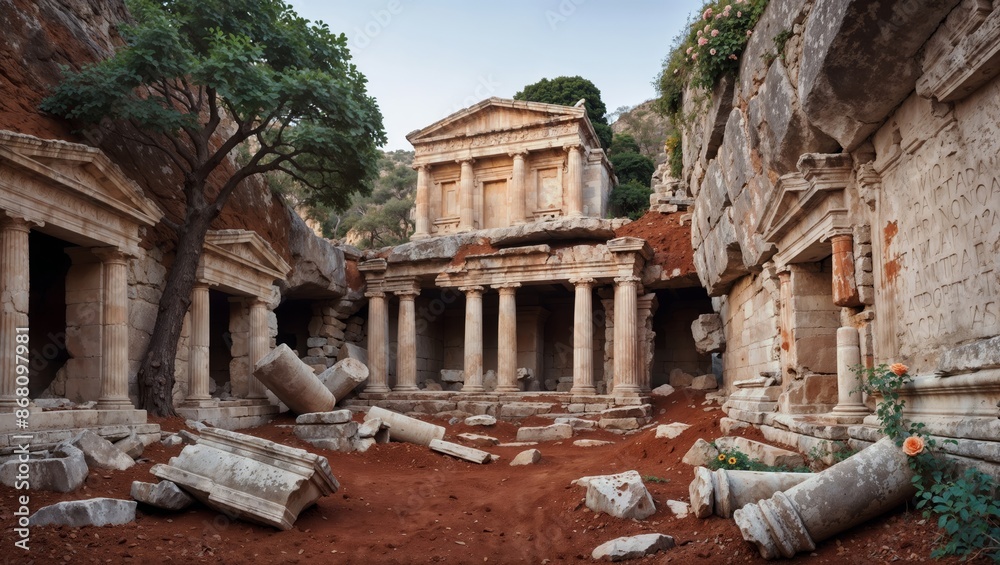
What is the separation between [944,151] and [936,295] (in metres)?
1.18

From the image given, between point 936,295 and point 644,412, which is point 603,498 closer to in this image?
point 936,295

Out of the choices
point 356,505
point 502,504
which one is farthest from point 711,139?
point 356,505

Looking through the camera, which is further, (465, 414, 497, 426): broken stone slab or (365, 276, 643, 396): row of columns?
(365, 276, 643, 396): row of columns

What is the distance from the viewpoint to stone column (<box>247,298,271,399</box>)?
15859 mm

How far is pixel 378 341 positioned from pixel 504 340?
12.4 ft

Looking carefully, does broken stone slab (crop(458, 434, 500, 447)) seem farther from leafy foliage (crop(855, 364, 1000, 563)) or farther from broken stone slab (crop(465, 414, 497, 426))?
leafy foliage (crop(855, 364, 1000, 563))

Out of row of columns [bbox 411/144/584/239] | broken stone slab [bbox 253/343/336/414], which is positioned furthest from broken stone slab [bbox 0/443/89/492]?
row of columns [bbox 411/144/584/239]

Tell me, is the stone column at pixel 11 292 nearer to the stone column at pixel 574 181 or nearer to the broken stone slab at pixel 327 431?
the broken stone slab at pixel 327 431

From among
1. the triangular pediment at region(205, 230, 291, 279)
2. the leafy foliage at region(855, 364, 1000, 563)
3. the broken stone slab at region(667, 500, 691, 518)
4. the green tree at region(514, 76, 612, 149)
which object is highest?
the green tree at region(514, 76, 612, 149)

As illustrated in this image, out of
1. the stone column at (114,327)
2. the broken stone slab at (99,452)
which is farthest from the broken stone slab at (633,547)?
the stone column at (114,327)

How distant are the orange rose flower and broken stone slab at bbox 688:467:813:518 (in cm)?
109

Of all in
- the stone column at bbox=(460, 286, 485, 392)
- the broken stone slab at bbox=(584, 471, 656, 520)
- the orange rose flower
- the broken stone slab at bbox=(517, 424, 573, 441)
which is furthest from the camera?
the stone column at bbox=(460, 286, 485, 392)

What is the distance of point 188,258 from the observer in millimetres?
13141

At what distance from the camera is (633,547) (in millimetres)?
Result: 5762
